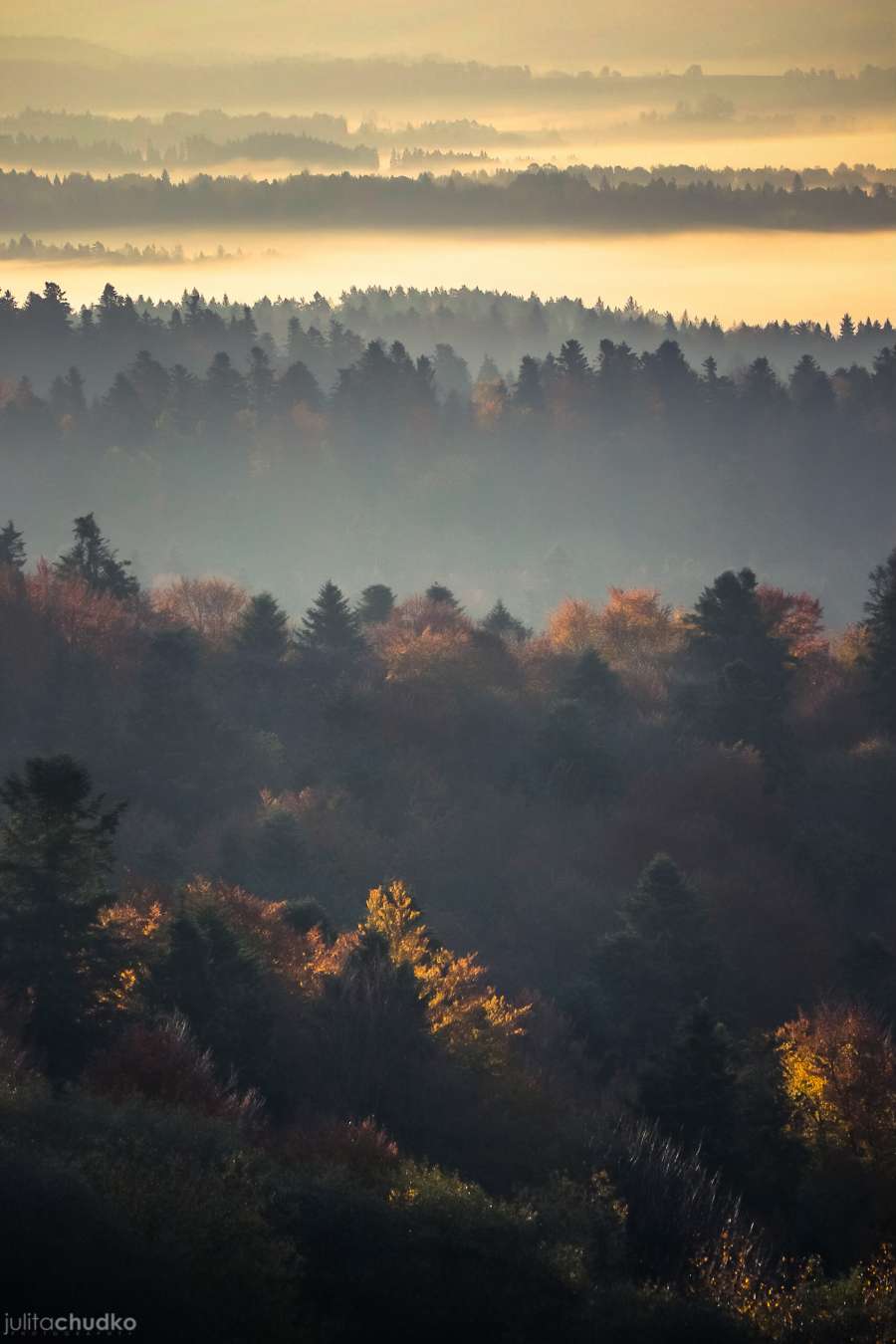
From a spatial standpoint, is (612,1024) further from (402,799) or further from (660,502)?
(660,502)

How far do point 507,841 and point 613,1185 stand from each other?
44.9m

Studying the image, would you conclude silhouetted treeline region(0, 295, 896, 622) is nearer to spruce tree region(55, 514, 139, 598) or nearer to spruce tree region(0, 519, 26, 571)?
spruce tree region(0, 519, 26, 571)

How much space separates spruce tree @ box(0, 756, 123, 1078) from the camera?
3919cm

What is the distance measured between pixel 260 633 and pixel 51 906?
48.4m

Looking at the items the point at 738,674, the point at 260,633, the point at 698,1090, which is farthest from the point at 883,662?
the point at 698,1090

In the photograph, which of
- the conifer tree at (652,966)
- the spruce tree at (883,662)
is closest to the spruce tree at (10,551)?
the conifer tree at (652,966)

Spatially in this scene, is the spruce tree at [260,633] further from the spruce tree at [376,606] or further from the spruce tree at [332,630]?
the spruce tree at [376,606]

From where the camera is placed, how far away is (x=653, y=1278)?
1291 inches

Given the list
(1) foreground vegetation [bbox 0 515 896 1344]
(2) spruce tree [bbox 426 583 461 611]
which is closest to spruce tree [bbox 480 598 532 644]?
(1) foreground vegetation [bbox 0 515 896 1344]

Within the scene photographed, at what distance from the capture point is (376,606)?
4122 inches

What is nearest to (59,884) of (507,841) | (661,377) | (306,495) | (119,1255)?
(119,1255)

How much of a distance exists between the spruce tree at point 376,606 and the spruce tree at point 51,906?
62662 millimetres

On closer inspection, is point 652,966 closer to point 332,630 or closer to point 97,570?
point 332,630

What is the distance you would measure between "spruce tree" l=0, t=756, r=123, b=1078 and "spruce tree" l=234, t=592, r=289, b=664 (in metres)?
47.4
